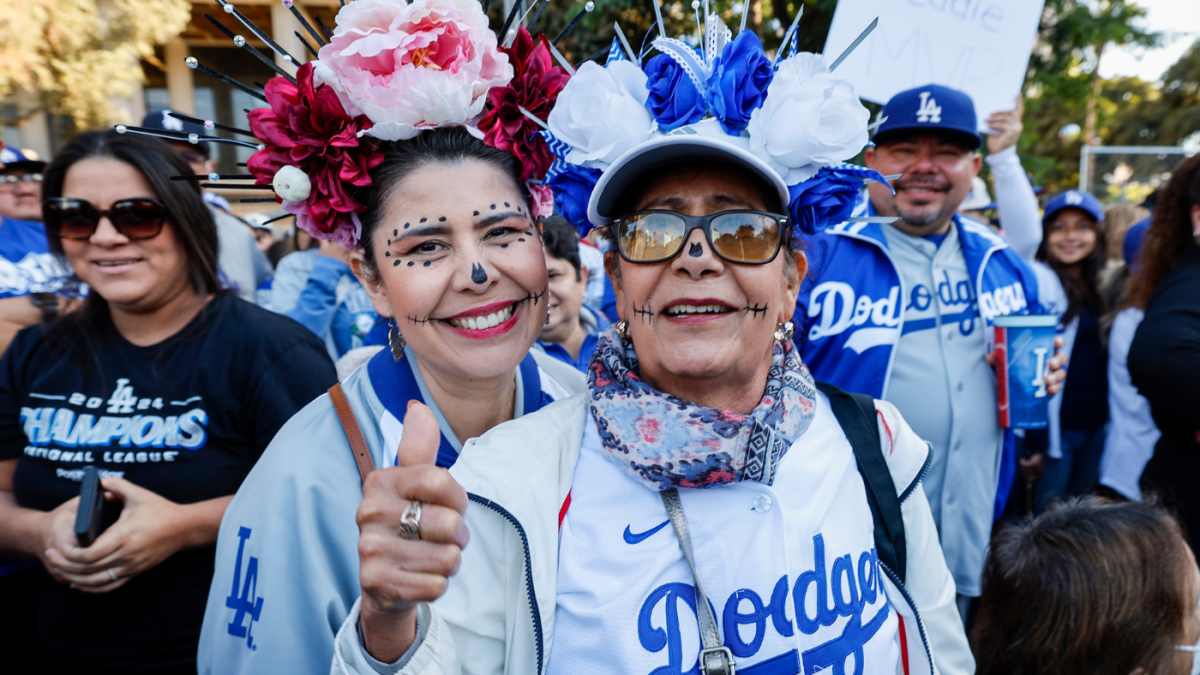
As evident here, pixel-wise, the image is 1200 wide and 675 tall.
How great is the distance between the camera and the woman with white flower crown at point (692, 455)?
131 cm

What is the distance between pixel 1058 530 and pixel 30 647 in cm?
364

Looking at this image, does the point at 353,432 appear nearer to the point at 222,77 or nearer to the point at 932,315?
the point at 222,77

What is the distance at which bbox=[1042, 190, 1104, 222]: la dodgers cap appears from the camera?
4.99 metres

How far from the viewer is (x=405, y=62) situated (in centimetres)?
158

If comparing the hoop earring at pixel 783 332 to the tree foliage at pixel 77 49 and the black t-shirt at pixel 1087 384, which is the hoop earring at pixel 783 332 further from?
the tree foliage at pixel 77 49

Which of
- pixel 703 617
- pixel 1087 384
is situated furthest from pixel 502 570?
pixel 1087 384

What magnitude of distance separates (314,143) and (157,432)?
103cm

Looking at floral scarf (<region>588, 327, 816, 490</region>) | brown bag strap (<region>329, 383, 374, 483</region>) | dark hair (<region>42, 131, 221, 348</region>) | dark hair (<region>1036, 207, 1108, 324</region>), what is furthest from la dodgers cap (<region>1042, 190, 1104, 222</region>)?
dark hair (<region>42, 131, 221, 348</region>)

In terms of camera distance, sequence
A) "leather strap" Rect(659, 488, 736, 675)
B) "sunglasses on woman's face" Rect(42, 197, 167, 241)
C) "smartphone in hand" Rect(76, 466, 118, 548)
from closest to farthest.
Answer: "leather strap" Rect(659, 488, 736, 675), "smartphone in hand" Rect(76, 466, 118, 548), "sunglasses on woman's face" Rect(42, 197, 167, 241)

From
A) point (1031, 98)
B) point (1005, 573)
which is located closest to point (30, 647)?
point (1005, 573)

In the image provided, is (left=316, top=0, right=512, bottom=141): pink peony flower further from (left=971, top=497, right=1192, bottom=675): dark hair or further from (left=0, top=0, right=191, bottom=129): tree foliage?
(left=0, top=0, right=191, bottom=129): tree foliage

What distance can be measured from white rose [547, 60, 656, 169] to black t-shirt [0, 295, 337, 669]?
115cm

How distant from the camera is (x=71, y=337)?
2.22m

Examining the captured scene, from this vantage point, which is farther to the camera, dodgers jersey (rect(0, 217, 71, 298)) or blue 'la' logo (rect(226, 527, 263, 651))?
dodgers jersey (rect(0, 217, 71, 298))
